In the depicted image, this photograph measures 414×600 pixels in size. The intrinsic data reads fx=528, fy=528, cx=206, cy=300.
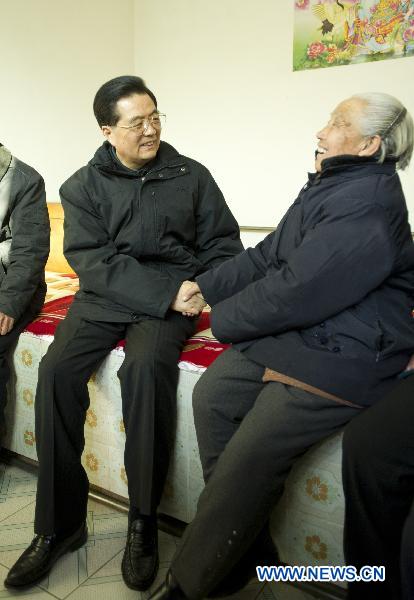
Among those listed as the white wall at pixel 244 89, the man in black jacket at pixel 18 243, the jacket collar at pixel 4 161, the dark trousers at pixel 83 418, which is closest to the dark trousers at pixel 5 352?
the man in black jacket at pixel 18 243

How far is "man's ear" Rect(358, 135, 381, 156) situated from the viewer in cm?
122

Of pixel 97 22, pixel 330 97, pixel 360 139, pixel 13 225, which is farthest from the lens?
pixel 97 22

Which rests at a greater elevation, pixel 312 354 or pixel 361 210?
pixel 361 210

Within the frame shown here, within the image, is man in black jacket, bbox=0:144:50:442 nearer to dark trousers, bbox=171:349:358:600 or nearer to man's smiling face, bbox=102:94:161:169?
man's smiling face, bbox=102:94:161:169

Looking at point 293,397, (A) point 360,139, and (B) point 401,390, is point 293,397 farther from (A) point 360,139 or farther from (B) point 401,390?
(A) point 360,139

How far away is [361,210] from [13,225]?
119 cm

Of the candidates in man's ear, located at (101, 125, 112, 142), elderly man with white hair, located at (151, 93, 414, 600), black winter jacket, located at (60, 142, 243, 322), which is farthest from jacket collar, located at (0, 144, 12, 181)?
elderly man with white hair, located at (151, 93, 414, 600)

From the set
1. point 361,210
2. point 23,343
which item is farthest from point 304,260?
point 23,343

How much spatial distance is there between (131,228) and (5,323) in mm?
520

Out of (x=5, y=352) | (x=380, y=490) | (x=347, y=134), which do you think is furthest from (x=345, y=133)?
(x=5, y=352)

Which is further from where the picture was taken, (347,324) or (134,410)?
(134,410)

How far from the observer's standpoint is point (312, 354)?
1131mm

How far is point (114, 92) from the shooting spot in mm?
1583

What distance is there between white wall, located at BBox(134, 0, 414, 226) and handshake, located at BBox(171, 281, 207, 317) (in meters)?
1.47
